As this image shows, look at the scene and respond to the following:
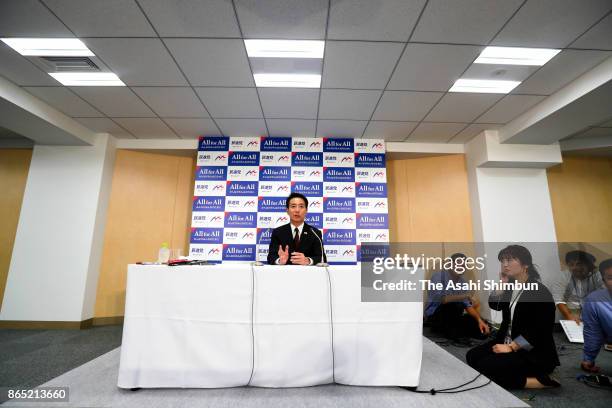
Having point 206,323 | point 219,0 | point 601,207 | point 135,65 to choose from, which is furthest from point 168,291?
point 601,207

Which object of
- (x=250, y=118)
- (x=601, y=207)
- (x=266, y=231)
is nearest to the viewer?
(x=250, y=118)

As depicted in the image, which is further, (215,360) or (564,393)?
(564,393)

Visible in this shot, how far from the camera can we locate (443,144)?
4.19 metres

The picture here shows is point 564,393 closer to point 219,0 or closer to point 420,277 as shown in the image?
point 420,277

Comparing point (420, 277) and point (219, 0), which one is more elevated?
point (219, 0)

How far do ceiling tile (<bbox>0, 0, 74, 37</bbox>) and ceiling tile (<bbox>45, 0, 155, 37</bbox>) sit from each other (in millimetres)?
82

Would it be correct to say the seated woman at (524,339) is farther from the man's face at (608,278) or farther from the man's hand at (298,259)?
the man's hand at (298,259)

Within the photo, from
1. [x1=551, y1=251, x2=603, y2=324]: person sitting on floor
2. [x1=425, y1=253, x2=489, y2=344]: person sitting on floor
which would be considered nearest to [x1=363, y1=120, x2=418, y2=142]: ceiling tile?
[x1=425, y1=253, x2=489, y2=344]: person sitting on floor

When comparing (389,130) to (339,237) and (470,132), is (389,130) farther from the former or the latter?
(339,237)

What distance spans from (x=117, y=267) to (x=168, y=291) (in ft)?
9.45

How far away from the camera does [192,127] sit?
370 cm

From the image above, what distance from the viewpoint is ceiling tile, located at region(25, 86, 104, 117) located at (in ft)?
9.55

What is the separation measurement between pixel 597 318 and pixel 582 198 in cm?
322

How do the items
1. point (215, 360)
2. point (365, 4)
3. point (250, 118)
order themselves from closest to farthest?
point (215, 360) < point (365, 4) < point (250, 118)
